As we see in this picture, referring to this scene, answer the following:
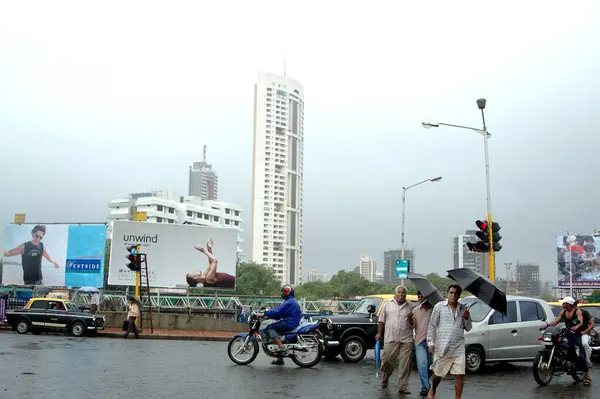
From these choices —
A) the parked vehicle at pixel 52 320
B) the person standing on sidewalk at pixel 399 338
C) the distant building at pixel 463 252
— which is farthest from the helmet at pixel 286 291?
the distant building at pixel 463 252

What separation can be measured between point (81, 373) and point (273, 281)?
92.7 m

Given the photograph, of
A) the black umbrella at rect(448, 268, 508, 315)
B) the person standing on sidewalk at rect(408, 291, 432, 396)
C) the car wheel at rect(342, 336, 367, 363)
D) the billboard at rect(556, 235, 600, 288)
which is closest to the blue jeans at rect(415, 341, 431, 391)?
the person standing on sidewalk at rect(408, 291, 432, 396)

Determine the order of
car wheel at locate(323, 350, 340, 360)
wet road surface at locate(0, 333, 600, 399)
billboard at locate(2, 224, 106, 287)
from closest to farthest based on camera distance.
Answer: wet road surface at locate(0, 333, 600, 399) → car wheel at locate(323, 350, 340, 360) → billboard at locate(2, 224, 106, 287)

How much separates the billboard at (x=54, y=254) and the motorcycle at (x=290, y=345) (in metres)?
28.4

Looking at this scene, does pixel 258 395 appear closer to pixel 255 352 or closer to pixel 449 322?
pixel 449 322

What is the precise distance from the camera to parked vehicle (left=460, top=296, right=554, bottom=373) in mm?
13094

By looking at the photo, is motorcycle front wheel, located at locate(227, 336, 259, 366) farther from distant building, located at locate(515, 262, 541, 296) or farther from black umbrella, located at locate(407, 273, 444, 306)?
distant building, located at locate(515, 262, 541, 296)

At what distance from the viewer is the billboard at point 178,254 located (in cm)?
4003

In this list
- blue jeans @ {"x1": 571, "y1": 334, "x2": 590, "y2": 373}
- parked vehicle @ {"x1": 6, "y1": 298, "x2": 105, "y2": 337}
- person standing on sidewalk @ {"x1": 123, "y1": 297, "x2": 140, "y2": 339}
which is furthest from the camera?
parked vehicle @ {"x1": 6, "y1": 298, "x2": 105, "y2": 337}

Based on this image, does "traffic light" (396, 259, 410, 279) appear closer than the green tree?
Yes

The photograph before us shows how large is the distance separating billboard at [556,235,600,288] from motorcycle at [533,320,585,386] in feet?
211

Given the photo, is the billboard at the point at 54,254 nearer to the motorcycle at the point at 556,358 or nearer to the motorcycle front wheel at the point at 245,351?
the motorcycle front wheel at the point at 245,351

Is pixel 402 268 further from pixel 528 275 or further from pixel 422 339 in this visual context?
pixel 528 275

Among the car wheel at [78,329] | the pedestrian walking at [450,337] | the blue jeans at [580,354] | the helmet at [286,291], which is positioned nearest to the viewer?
the pedestrian walking at [450,337]
